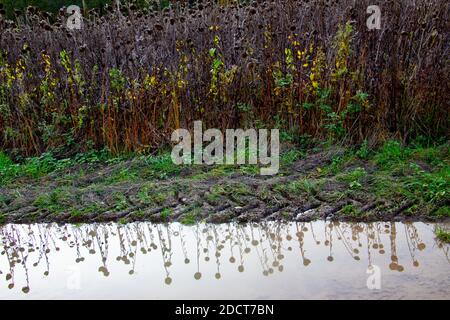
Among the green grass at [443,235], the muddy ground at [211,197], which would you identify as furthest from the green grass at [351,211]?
the green grass at [443,235]

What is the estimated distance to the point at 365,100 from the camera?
706 cm

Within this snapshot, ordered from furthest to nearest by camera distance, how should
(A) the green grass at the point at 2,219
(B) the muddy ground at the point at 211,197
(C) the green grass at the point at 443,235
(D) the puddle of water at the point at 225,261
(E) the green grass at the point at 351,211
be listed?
(A) the green grass at the point at 2,219
(B) the muddy ground at the point at 211,197
(E) the green grass at the point at 351,211
(C) the green grass at the point at 443,235
(D) the puddle of water at the point at 225,261

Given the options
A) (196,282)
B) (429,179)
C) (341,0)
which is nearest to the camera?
(196,282)

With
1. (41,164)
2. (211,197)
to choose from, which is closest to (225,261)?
(211,197)

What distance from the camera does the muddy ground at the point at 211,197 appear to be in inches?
217

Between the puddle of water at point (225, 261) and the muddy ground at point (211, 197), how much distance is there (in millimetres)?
149

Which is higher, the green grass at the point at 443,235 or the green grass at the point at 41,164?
the green grass at the point at 443,235

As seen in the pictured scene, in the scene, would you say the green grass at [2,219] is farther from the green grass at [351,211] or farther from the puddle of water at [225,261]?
the green grass at [351,211]

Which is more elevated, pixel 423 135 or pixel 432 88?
pixel 432 88

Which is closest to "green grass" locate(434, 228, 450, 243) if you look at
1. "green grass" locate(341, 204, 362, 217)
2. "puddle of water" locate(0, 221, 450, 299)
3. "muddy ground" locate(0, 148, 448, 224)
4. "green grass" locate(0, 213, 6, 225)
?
"puddle of water" locate(0, 221, 450, 299)

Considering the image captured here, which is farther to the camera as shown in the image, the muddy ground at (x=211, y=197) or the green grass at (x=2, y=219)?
the green grass at (x=2, y=219)
